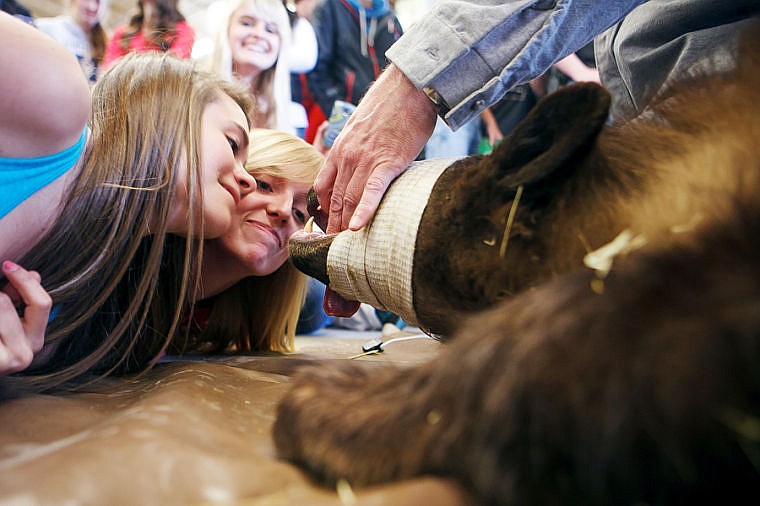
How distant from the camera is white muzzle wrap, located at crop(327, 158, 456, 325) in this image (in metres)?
0.88

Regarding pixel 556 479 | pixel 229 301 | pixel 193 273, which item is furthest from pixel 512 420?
pixel 229 301

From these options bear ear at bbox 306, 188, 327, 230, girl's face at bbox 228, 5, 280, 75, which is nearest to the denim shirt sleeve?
bear ear at bbox 306, 188, 327, 230

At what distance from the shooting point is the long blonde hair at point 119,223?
3.67 feet

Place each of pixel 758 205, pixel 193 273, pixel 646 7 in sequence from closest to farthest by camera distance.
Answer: pixel 758 205 → pixel 646 7 → pixel 193 273

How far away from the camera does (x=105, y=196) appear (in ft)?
3.82

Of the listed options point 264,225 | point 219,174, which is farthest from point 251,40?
point 219,174

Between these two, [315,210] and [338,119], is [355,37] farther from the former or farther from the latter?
[315,210]

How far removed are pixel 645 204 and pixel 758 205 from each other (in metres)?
0.13

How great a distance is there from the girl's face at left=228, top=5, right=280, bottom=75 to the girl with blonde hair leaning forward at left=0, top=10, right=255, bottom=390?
6.17ft

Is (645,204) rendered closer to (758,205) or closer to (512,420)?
(758,205)

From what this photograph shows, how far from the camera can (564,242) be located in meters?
0.72

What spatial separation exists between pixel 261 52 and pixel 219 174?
7.11 feet

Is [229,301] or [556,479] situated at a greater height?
[556,479]

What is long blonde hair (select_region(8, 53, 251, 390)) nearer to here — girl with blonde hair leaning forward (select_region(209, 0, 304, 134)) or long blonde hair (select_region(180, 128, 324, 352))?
long blonde hair (select_region(180, 128, 324, 352))
